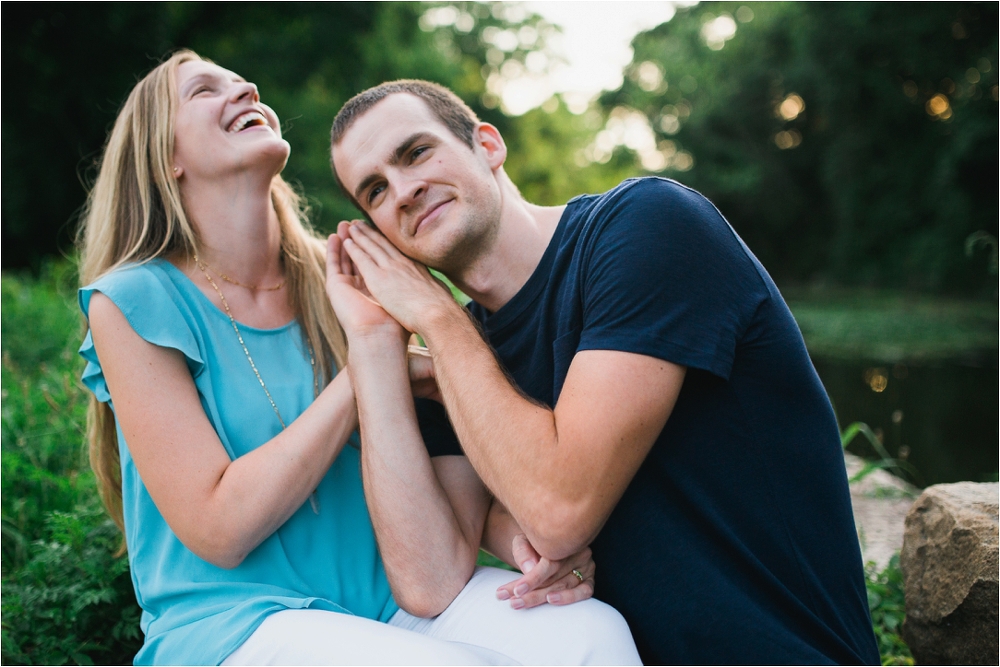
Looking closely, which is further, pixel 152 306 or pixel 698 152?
pixel 698 152

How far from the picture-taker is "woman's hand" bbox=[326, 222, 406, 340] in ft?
7.07

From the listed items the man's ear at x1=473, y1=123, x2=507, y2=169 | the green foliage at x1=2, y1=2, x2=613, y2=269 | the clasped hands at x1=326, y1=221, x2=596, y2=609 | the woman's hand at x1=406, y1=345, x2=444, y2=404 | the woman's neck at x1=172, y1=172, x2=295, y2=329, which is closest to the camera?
the clasped hands at x1=326, y1=221, x2=596, y2=609

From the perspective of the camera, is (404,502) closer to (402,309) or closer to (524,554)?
(524,554)

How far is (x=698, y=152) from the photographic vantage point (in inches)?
1111

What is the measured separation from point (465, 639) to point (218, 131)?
1652 mm

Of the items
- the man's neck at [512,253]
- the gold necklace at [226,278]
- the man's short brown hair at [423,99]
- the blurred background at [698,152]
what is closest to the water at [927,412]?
the blurred background at [698,152]

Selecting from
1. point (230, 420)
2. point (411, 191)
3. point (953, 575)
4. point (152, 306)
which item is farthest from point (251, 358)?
point (953, 575)

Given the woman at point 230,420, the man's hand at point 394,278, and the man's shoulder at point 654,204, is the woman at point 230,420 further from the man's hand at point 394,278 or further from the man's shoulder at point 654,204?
the man's shoulder at point 654,204

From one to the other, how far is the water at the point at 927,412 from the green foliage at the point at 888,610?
1.07m

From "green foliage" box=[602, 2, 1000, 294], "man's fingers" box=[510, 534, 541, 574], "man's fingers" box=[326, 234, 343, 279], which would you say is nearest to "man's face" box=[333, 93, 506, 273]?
"man's fingers" box=[326, 234, 343, 279]

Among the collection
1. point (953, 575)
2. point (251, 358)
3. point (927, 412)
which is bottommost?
point (927, 412)

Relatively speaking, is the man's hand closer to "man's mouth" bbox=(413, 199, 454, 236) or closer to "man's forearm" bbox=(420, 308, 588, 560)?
"man's mouth" bbox=(413, 199, 454, 236)

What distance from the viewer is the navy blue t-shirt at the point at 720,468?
5.56ft

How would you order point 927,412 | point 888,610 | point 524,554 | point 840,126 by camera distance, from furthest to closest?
point 840,126 → point 927,412 → point 888,610 → point 524,554
